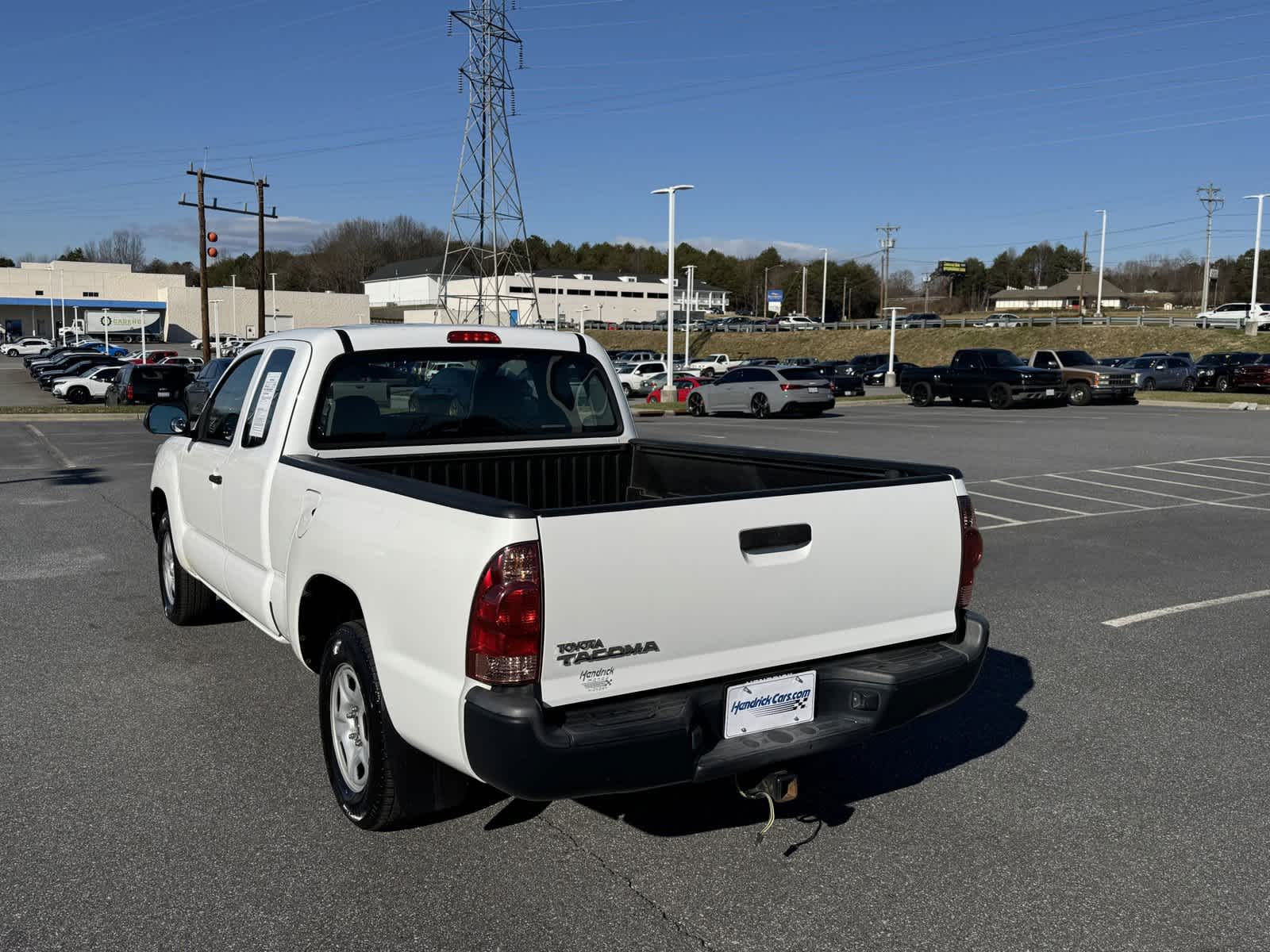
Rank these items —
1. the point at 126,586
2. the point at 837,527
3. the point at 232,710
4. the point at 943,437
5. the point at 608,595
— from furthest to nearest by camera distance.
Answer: the point at 943,437
the point at 126,586
the point at 232,710
the point at 837,527
the point at 608,595

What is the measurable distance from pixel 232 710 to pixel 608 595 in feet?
9.76

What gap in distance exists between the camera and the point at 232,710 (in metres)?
5.24

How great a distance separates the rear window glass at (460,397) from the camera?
5.04m

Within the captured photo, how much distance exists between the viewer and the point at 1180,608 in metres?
7.43

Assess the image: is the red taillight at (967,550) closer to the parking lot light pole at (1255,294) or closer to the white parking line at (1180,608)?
the white parking line at (1180,608)

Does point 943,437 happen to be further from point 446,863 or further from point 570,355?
point 446,863

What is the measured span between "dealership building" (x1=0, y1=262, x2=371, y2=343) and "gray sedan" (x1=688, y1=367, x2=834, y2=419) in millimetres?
82182

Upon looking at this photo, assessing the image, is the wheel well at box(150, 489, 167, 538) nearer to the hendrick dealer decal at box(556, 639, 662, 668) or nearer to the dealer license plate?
the hendrick dealer decal at box(556, 639, 662, 668)

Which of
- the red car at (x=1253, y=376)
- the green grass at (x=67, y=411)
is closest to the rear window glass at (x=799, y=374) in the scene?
the green grass at (x=67, y=411)

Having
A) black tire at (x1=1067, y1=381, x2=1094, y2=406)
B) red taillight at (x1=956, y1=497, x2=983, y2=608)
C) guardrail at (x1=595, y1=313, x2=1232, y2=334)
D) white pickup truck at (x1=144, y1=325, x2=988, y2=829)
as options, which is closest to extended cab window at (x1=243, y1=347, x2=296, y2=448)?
white pickup truck at (x1=144, y1=325, x2=988, y2=829)

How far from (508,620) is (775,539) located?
3.14 feet

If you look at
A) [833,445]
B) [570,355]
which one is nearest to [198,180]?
[833,445]

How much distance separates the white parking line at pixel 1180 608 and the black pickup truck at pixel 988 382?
86.1 ft

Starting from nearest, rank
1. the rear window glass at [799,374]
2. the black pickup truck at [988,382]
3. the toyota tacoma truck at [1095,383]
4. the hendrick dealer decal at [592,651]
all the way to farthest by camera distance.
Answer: the hendrick dealer decal at [592,651] → the rear window glass at [799,374] → the black pickup truck at [988,382] → the toyota tacoma truck at [1095,383]
